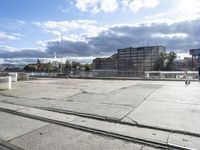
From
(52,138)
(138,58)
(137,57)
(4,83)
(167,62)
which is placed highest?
(137,57)

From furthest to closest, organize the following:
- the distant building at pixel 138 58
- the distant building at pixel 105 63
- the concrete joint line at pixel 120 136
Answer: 1. the distant building at pixel 105 63
2. the distant building at pixel 138 58
3. the concrete joint line at pixel 120 136

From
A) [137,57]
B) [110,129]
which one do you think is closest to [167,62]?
[137,57]

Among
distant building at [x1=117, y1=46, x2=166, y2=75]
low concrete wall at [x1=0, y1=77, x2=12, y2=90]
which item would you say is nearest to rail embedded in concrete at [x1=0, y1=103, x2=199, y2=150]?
low concrete wall at [x1=0, y1=77, x2=12, y2=90]

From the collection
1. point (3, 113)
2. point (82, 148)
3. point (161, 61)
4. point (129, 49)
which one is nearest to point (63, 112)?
point (3, 113)

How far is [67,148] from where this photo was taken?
510 cm

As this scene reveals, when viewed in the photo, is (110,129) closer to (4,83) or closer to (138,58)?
Answer: (4,83)

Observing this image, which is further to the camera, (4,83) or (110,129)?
(4,83)

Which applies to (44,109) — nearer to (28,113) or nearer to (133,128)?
(28,113)

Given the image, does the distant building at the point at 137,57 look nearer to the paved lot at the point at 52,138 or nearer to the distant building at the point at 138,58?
the distant building at the point at 138,58

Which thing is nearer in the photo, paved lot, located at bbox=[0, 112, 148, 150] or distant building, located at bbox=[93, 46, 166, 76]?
paved lot, located at bbox=[0, 112, 148, 150]

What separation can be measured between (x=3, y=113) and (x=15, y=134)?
296 cm

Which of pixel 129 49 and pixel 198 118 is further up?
pixel 129 49

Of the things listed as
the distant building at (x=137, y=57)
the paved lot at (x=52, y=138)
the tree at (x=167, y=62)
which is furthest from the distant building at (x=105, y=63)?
the paved lot at (x=52, y=138)

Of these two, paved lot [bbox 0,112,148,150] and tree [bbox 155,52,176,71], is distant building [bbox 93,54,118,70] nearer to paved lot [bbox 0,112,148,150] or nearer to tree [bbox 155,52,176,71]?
tree [bbox 155,52,176,71]
